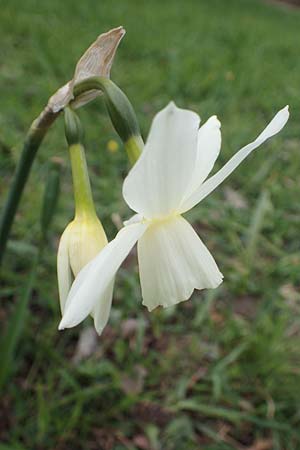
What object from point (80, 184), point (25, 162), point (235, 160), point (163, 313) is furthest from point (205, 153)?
point (163, 313)

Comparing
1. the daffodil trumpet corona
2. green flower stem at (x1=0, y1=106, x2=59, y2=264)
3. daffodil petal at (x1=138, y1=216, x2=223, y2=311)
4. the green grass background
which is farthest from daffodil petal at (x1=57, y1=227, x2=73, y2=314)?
the green grass background

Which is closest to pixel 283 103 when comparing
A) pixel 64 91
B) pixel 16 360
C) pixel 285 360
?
pixel 285 360

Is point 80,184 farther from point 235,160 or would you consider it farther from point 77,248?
point 235,160

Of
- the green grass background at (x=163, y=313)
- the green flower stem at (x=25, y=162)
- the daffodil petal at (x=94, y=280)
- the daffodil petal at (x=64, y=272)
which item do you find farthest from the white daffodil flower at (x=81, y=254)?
the green grass background at (x=163, y=313)

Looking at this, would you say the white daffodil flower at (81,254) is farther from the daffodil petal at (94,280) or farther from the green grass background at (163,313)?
the green grass background at (163,313)

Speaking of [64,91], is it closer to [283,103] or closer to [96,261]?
[96,261]

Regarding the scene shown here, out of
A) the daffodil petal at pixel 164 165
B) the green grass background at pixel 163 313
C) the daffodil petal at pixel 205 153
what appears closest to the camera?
the daffodil petal at pixel 164 165

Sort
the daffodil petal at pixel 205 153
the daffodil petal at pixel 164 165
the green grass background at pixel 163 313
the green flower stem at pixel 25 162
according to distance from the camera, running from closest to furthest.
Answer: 1. the daffodil petal at pixel 164 165
2. the daffodil petal at pixel 205 153
3. the green flower stem at pixel 25 162
4. the green grass background at pixel 163 313
